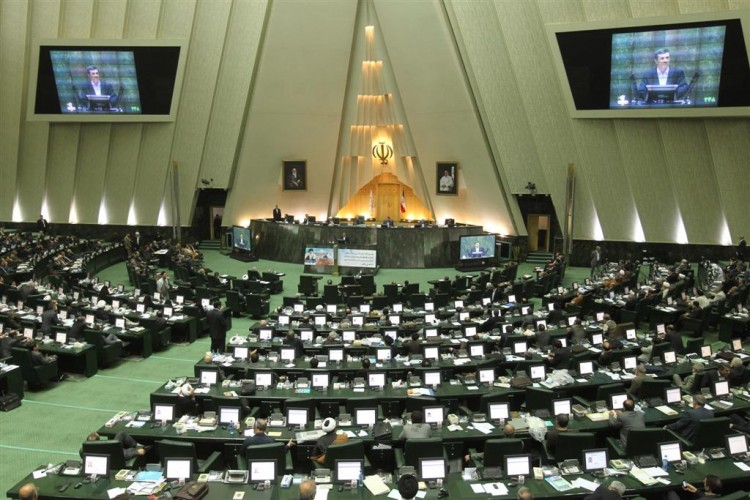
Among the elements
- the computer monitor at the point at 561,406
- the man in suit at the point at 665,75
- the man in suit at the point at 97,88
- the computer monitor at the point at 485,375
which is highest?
the man in suit at the point at 665,75

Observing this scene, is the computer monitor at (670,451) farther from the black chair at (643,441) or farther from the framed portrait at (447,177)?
the framed portrait at (447,177)

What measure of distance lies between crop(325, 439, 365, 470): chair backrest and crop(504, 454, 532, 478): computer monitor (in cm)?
195

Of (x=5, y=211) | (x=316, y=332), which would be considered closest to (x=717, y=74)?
(x=316, y=332)

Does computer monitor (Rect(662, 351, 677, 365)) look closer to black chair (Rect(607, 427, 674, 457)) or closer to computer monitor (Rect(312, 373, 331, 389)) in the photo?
black chair (Rect(607, 427, 674, 457))

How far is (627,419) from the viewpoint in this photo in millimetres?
9508

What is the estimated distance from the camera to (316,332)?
15961mm

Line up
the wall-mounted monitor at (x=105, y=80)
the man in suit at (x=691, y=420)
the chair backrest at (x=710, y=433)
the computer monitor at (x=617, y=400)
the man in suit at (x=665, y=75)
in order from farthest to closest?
1. the wall-mounted monitor at (x=105, y=80)
2. the man in suit at (x=665, y=75)
3. the computer monitor at (x=617, y=400)
4. the man in suit at (x=691, y=420)
5. the chair backrest at (x=710, y=433)

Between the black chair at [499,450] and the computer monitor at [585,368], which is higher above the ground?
the computer monitor at [585,368]

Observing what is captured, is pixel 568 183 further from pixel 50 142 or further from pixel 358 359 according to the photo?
pixel 50 142

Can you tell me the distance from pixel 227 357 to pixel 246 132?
20050 millimetres

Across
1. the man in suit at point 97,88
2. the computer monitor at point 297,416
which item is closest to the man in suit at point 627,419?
the computer monitor at point 297,416

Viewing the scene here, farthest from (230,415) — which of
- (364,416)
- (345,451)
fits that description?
(345,451)

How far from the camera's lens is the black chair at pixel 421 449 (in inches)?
332

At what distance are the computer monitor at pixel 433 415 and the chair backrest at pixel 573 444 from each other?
6.31ft
